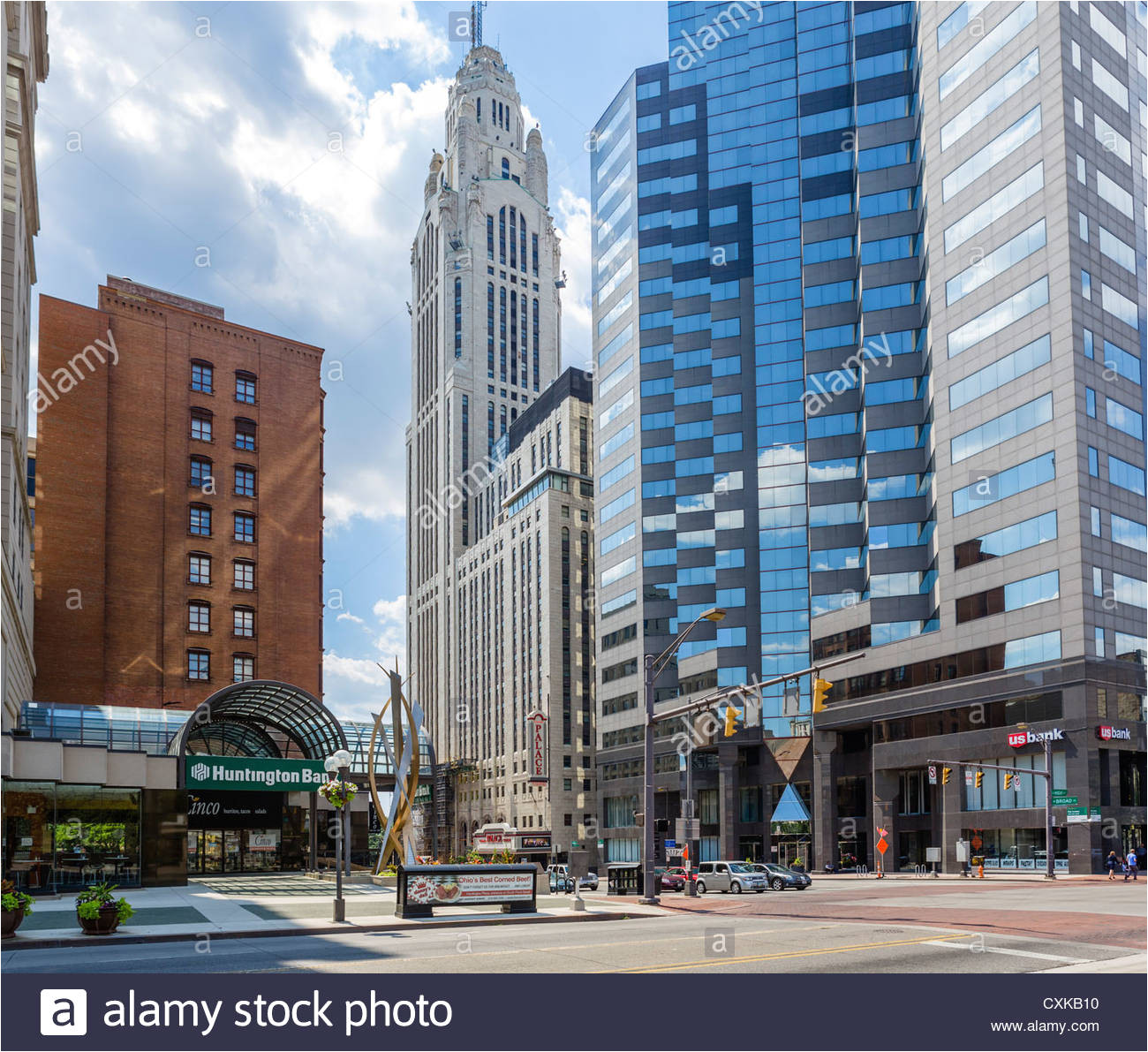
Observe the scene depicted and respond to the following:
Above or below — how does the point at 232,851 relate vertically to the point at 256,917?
below

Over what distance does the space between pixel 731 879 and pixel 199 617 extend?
124 ft

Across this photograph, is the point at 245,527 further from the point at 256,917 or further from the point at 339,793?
the point at 256,917

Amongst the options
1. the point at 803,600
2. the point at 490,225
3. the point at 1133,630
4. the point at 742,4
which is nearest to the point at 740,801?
the point at 803,600

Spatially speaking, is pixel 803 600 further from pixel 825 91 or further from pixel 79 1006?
pixel 79 1006

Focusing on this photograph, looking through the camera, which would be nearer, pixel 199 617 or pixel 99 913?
pixel 99 913

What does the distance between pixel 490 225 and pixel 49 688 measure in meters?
125

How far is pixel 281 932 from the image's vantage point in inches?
971

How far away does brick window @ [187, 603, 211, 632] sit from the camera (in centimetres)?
6556

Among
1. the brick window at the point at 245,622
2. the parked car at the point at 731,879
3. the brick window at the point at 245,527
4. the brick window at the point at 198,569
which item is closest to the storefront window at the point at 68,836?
the brick window at the point at 245,622

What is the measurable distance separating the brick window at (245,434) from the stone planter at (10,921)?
49.6m

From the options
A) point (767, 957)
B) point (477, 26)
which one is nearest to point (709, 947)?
point (767, 957)

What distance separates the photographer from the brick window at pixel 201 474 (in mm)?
67812

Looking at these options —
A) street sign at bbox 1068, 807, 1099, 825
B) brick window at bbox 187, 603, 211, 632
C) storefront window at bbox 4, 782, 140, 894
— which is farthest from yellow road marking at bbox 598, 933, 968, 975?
brick window at bbox 187, 603, 211, 632

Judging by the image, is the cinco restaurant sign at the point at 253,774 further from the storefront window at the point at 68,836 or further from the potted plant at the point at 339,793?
the potted plant at the point at 339,793
